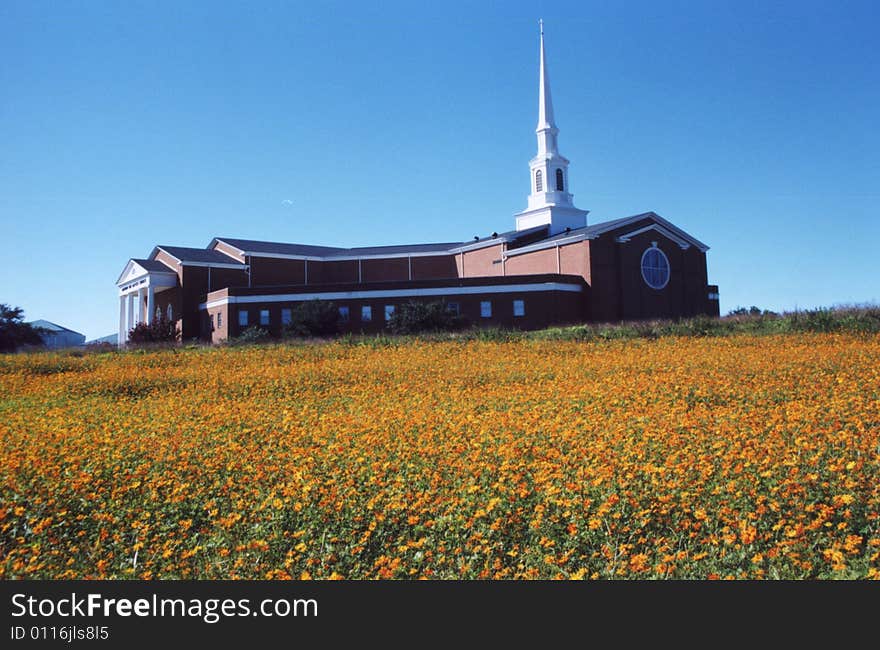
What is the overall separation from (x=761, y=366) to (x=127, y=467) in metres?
13.2

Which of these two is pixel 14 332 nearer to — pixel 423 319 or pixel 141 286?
pixel 141 286

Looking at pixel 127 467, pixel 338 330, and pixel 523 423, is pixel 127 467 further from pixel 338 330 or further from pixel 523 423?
pixel 338 330

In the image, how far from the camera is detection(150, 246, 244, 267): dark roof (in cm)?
5028

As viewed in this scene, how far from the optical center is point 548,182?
53500 mm

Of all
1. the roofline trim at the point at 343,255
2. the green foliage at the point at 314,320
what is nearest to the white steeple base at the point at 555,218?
the roofline trim at the point at 343,255

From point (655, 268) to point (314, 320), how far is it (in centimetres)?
2158

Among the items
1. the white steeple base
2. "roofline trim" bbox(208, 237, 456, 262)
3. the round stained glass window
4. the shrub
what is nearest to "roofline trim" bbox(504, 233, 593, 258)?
the round stained glass window

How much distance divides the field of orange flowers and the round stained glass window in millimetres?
30137

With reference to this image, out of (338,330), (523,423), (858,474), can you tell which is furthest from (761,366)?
(338,330)

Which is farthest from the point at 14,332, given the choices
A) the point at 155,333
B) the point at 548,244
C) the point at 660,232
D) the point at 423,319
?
the point at 660,232

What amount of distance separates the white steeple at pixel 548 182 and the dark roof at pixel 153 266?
1040 inches

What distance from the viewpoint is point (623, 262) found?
4331cm

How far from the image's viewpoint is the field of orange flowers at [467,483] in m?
6.06

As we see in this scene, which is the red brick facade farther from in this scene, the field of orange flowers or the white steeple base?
the field of orange flowers
